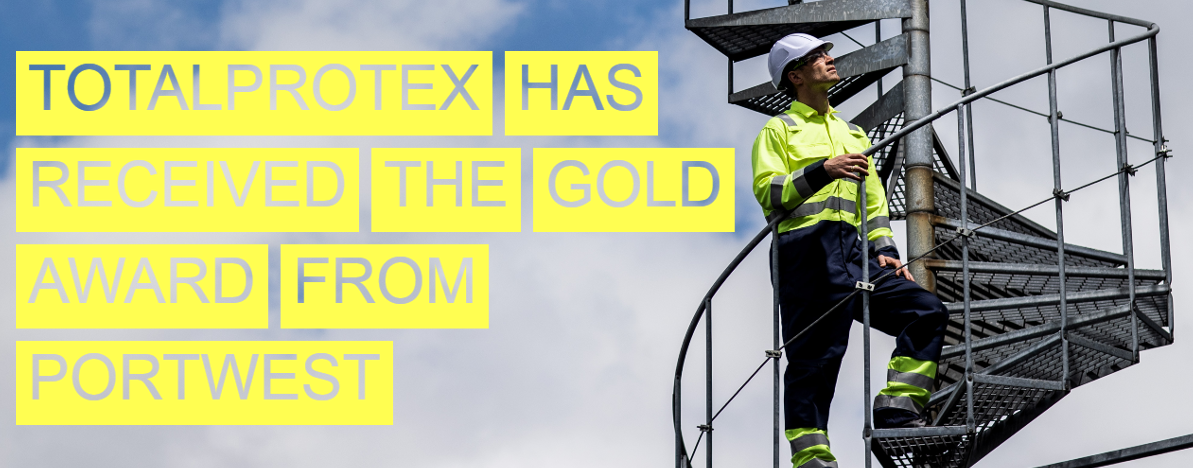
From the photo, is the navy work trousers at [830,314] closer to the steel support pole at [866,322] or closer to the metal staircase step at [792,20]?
the steel support pole at [866,322]

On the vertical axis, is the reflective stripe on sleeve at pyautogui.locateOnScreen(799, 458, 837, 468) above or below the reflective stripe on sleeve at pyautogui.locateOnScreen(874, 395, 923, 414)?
below

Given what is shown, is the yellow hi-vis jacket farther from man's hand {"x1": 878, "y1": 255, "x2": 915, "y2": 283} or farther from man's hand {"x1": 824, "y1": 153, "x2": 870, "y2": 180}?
man's hand {"x1": 824, "y1": 153, "x2": 870, "y2": 180}

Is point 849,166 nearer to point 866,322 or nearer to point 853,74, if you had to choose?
point 866,322

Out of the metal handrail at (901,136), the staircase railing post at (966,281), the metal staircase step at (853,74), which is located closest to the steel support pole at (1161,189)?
the metal handrail at (901,136)

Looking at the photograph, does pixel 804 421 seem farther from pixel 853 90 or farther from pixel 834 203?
pixel 853 90

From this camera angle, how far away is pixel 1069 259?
26.5 ft

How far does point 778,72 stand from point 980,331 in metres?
2.46

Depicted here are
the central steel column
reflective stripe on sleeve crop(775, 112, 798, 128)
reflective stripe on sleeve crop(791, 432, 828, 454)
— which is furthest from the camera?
the central steel column

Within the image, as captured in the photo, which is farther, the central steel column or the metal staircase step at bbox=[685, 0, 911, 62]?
the metal staircase step at bbox=[685, 0, 911, 62]

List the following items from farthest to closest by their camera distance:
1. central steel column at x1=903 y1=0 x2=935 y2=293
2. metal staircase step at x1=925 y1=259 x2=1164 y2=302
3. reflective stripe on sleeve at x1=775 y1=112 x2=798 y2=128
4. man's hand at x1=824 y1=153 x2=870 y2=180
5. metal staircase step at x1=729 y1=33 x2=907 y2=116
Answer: metal staircase step at x1=729 y1=33 x2=907 y2=116 < central steel column at x1=903 y1=0 x2=935 y2=293 < metal staircase step at x1=925 y1=259 x2=1164 y2=302 < reflective stripe on sleeve at x1=775 y1=112 x2=798 y2=128 < man's hand at x1=824 y1=153 x2=870 y2=180

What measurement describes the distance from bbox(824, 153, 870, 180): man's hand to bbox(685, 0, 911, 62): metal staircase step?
10.8 feet

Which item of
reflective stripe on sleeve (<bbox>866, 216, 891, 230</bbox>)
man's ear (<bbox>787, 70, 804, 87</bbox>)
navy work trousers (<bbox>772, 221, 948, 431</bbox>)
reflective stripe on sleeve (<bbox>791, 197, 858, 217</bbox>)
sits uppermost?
man's ear (<bbox>787, 70, 804, 87</bbox>)

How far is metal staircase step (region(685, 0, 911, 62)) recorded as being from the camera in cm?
930

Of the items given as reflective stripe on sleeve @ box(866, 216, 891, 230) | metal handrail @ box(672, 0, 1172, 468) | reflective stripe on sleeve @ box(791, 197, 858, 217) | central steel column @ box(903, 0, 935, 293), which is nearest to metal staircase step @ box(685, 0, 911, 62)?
central steel column @ box(903, 0, 935, 293)
